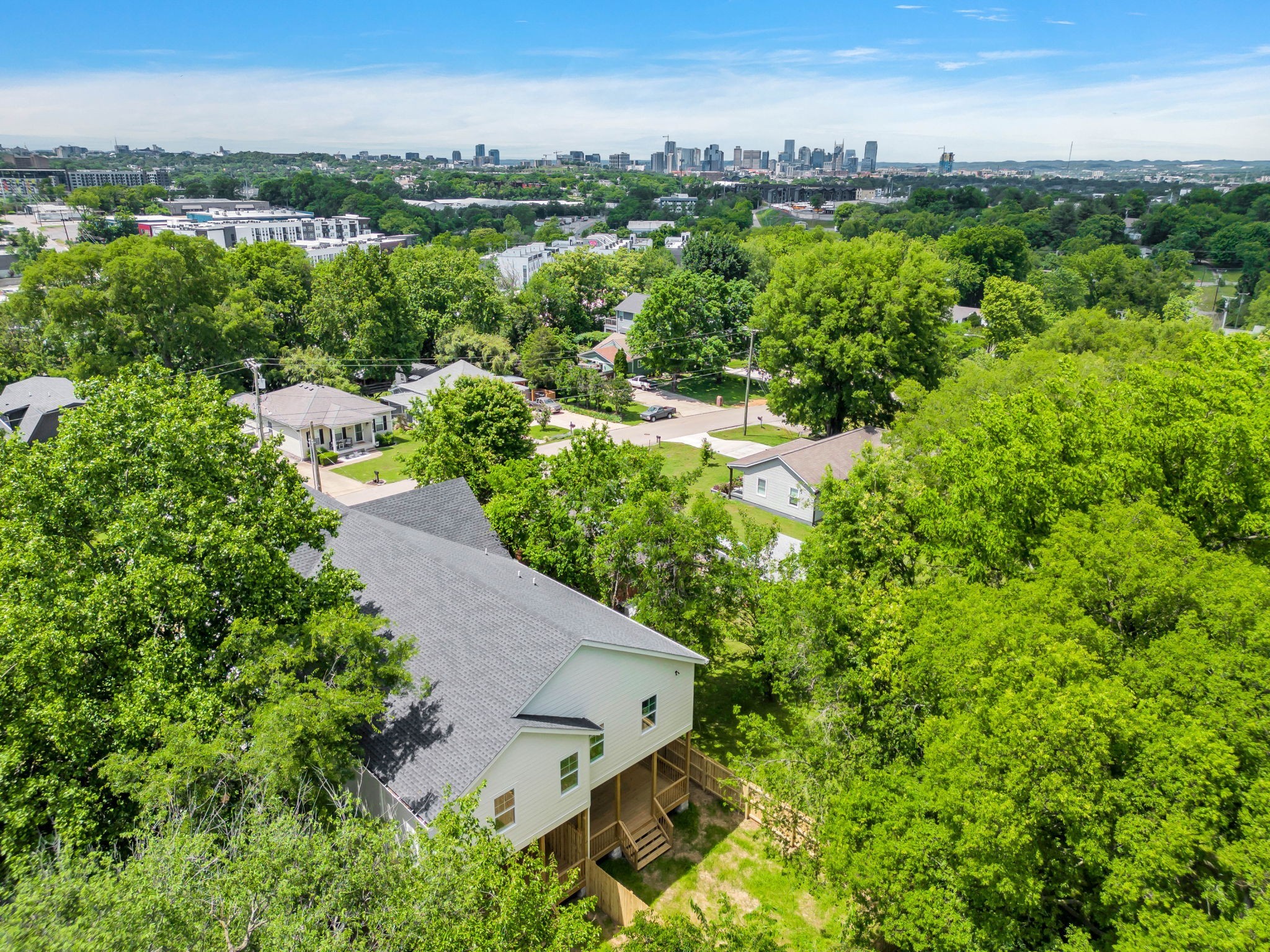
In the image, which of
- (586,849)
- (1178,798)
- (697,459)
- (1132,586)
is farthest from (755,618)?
(697,459)

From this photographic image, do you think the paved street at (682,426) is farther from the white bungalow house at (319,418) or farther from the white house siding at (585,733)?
the white house siding at (585,733)

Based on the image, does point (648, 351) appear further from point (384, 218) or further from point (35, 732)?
point (384, 218)

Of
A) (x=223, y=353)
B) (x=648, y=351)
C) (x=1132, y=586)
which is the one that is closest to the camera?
(x=1132, y=586)

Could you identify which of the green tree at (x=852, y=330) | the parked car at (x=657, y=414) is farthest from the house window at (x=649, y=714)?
the parked car at (x=657, y=414)

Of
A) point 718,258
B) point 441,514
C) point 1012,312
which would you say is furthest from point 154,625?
point 718,258

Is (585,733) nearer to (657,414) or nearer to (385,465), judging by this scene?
(385,465)

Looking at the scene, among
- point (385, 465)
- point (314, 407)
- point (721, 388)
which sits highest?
point (314, 407)
